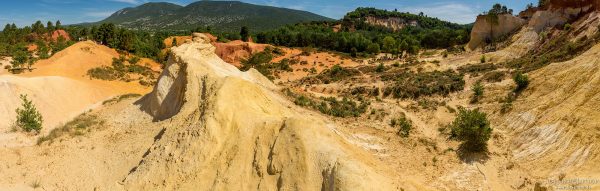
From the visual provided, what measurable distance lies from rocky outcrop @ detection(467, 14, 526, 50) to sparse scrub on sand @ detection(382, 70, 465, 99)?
2459 centimetres

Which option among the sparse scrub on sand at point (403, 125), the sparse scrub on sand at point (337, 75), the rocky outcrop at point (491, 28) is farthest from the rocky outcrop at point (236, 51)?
the sparse scrub on sand at point (403, 125)

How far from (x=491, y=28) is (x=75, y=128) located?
63.4 meters

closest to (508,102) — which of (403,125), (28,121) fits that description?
(403,125)

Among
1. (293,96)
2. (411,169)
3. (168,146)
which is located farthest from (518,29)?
(168,146)

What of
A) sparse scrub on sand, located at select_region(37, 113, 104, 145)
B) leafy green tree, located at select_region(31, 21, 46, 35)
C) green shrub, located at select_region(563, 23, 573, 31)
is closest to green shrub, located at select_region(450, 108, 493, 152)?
sparse scrub on sand, located at select_region(37, 113, 104, 145)

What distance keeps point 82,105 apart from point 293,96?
19061mm

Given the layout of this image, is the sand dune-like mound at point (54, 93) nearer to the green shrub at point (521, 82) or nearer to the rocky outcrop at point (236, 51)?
the rocky outcrop at point (236, 51)

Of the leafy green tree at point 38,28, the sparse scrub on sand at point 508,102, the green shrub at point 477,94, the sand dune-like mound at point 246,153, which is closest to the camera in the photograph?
the sand dune-like mound at point 246,153

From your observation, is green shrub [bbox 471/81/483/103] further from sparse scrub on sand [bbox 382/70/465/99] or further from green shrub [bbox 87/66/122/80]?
green shrub [bbox 87/66/122/80]

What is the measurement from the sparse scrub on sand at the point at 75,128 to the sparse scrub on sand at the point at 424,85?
26610 millimetres

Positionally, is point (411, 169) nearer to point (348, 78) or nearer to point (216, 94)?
point (216, 94)

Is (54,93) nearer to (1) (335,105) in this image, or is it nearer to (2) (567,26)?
(1) (335,105)

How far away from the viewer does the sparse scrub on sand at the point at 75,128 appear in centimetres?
2714

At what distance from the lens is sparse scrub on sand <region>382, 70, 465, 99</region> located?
128 feet
